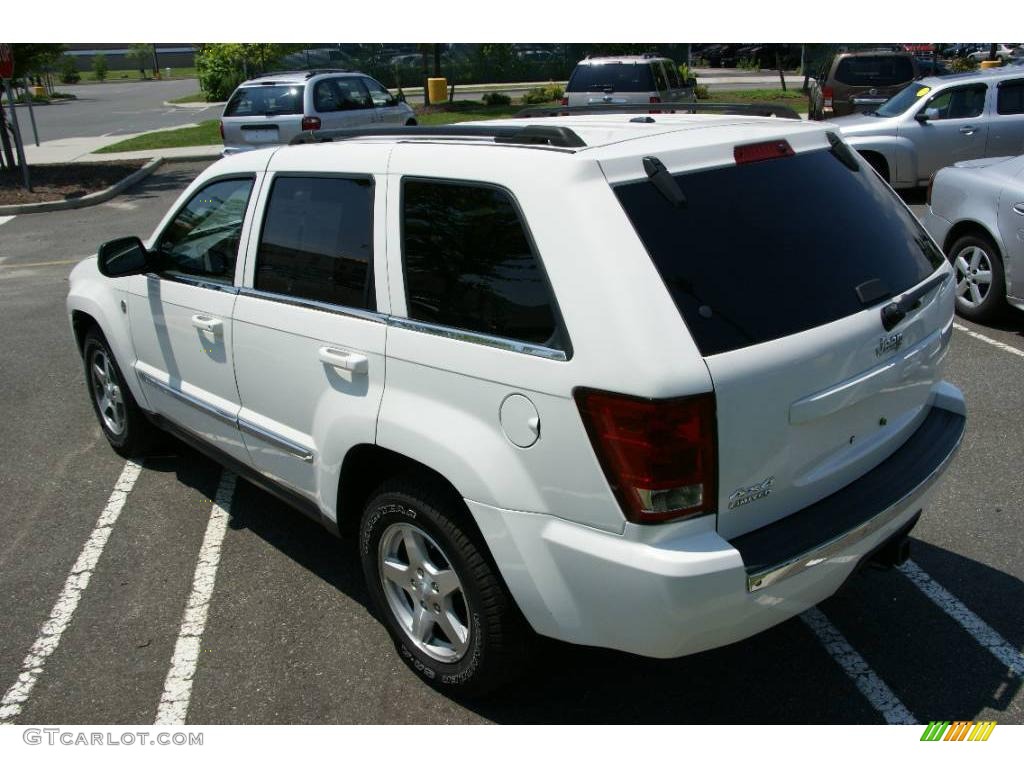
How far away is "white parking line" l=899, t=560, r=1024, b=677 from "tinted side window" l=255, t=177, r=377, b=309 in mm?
2526

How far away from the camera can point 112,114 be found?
35688 mm

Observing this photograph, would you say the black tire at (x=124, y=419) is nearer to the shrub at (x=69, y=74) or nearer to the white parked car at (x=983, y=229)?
the white parked car at (x=983, y=229)

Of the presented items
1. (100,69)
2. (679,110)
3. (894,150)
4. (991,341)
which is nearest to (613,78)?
(894,150)

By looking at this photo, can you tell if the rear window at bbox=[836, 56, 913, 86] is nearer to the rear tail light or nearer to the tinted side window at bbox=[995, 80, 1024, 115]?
the tinted side window at bbox=[995, 80, 1024, 115]

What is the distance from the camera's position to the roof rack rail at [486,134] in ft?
9.52

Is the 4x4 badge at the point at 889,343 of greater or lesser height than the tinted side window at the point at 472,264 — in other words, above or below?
below

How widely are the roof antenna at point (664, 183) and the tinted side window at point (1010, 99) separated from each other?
11102 millimetres

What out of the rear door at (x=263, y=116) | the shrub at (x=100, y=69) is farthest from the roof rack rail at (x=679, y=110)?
the shrub at (x=100, y=69)

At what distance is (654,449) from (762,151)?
3.82ft

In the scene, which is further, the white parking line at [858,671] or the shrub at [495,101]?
the shrub at [495,101]

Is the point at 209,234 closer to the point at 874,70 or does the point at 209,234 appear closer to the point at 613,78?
the point at 613,78

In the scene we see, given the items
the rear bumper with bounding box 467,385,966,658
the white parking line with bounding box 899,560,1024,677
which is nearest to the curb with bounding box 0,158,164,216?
the rear bumper with bounding box 467,385,966,658
